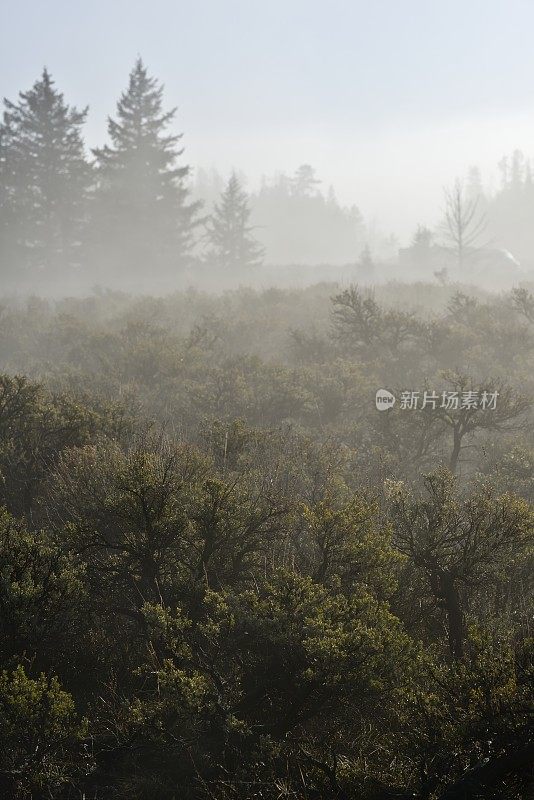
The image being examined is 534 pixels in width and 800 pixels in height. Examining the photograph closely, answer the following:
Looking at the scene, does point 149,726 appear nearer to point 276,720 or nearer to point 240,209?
point 276,720

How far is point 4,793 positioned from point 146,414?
774 centimetres

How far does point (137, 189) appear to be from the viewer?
32.9 m

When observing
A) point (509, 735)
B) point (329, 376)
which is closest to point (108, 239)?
point (329, 376)

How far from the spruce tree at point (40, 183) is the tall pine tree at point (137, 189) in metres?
1.48

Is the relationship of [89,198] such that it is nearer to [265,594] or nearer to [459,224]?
[459,224]

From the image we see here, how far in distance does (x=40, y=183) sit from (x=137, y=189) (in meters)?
5.73

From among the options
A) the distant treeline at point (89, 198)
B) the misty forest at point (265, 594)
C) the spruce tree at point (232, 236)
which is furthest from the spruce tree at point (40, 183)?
the misty forest at point (265, 594)

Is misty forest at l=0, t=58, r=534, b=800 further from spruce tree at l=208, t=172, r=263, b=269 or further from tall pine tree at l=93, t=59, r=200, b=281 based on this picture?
→ spruce tree at l=208, t=172, r=263, b=269

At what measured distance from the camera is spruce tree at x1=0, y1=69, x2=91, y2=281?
30578 mm

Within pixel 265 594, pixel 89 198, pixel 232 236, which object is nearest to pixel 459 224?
pixel 232 236

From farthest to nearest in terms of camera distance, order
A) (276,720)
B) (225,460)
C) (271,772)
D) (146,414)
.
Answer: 1. (146,414)
2. (225,460)
3. (276,720)
4. (271,772)

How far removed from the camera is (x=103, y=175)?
32.4 metres

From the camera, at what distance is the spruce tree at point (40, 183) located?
100ft

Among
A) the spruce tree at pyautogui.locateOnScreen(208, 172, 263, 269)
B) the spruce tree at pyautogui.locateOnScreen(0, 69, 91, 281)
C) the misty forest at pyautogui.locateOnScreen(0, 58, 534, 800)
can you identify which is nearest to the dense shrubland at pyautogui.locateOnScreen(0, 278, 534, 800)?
the misty forest at pyautogui.locateOnScreen(0, 58, 534, 800)
